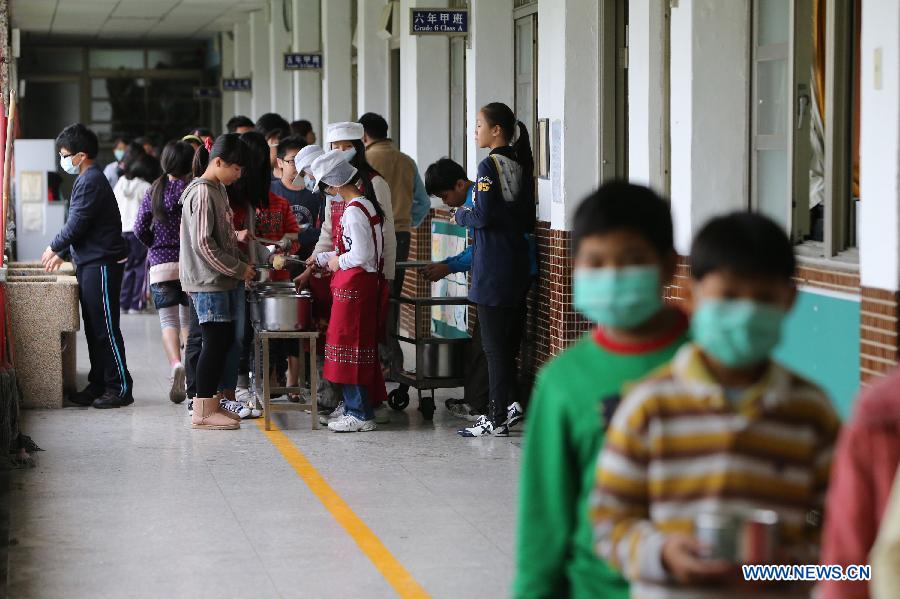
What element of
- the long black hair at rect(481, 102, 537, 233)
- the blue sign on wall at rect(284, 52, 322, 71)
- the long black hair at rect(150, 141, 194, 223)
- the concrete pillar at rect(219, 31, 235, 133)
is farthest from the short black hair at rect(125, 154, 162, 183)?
the concrete pillar at rect(219, 31, 235, 133)

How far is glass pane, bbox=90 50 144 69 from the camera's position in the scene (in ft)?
95.9

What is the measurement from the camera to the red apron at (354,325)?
307 inches

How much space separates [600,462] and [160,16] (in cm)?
2221

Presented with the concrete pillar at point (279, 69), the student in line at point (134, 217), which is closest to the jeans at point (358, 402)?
the student in line at point (134, 217)

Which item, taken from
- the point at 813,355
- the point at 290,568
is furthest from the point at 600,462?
the point at 813,355

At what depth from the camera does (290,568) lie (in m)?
5.36

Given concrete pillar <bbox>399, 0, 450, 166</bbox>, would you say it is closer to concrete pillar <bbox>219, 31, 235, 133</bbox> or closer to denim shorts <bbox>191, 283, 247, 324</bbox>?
denim shorts <bbox>191, 283, 247, 324</bbox>

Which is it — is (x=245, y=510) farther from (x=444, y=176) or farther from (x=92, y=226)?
(x=92, y=226)

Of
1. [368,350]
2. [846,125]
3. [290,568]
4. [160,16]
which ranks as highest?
[160,16]

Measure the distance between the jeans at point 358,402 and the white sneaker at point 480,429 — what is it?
0.54m

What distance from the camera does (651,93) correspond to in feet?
24.9

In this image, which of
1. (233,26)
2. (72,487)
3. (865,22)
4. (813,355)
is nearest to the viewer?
(865,22)

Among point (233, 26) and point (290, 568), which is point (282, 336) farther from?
point (233, 26)

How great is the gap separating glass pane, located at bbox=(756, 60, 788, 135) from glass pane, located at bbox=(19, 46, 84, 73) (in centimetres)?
2398
